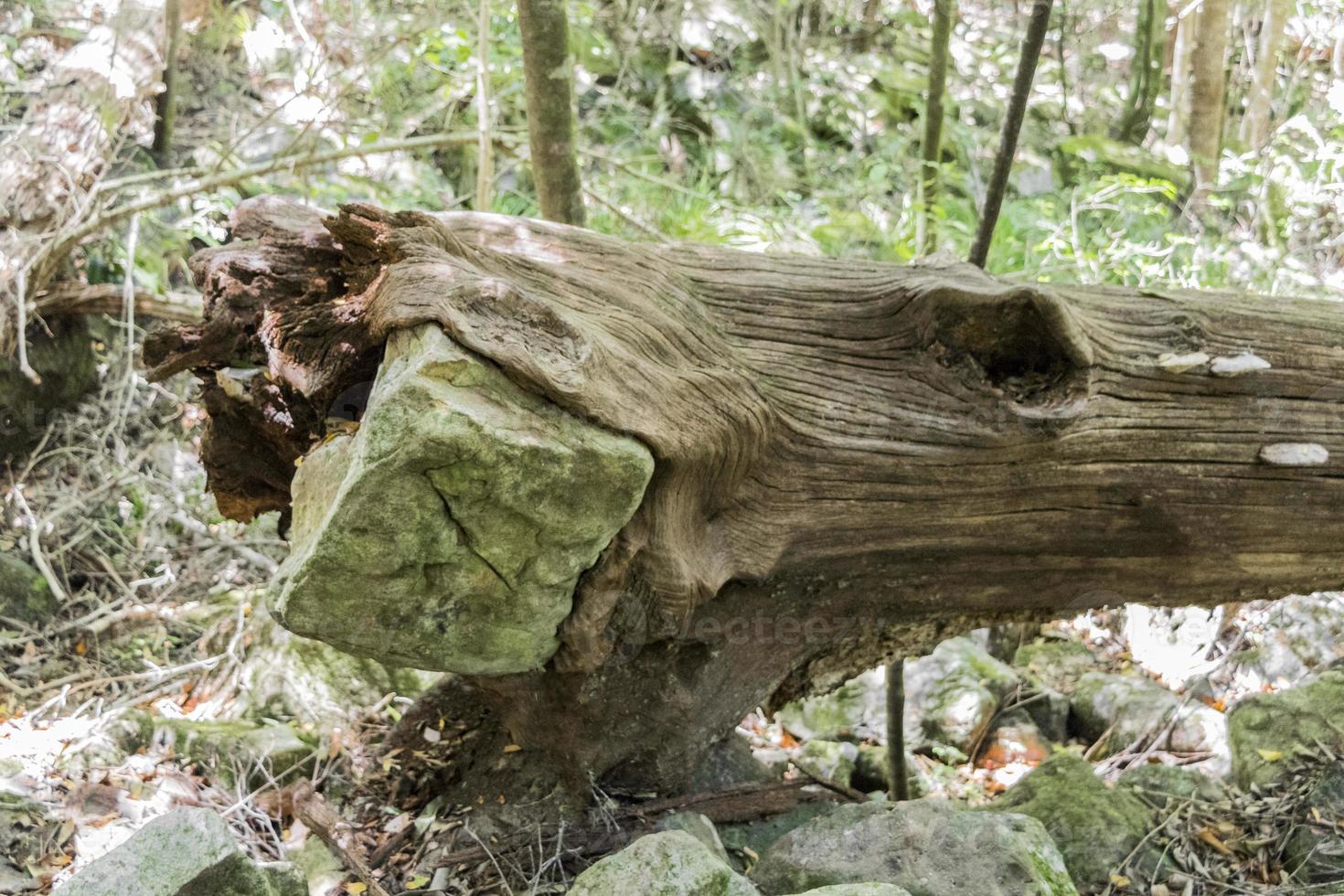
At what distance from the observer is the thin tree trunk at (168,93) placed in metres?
6.38

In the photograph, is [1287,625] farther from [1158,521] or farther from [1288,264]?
[1158,521]

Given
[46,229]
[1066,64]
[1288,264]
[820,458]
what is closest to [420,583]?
[820,458]

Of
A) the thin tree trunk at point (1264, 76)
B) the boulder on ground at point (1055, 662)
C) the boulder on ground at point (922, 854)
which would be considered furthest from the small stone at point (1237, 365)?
the thin tree trunk at point (1264, 76)

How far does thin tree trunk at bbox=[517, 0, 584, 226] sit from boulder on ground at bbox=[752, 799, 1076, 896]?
106 inches

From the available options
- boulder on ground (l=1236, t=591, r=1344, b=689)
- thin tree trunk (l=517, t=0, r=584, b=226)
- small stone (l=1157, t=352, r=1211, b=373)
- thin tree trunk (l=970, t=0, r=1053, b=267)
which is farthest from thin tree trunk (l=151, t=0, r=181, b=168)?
boulder on ground (l=1236, t=591, r=1344, b=689)

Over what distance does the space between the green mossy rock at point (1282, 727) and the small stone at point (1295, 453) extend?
1.11m

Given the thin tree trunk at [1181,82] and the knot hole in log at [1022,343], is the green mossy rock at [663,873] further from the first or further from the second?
the thin tree trunk at [1181,82]

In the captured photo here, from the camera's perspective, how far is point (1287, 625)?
5.43m

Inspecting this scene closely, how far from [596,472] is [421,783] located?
1.45 meters

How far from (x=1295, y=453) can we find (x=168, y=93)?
657cm

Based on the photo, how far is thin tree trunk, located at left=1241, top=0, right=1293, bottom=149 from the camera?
9.28 metres

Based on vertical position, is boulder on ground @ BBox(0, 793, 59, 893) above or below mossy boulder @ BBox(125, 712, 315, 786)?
above

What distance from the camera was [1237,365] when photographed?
2.86 meters

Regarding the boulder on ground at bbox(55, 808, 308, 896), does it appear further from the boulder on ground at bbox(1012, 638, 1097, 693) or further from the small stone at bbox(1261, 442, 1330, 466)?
the boulder on ground at bbox(1012, 638, 1097, 693)
